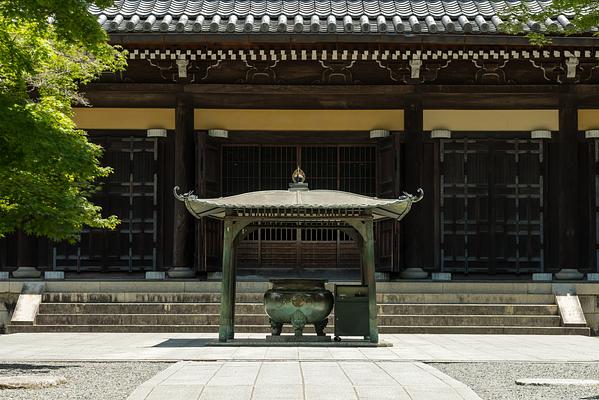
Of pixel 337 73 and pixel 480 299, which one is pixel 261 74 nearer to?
pixel 337 73

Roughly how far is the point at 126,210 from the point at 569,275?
8497 mm

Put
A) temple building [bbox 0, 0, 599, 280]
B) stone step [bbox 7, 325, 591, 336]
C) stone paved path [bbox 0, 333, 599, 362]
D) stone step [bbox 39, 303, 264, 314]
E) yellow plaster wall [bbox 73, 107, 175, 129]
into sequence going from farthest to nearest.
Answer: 1. yellow plaster wall [bbox 73, 107, 175, 129]
2. temple building [bbox 0, 0, 599, 280]
3. stone step [bbox 39, 303, 264, 314]
4. stone step [bbox 7, 325, 591, 336]
5. stone paved path [bbox 0, 333, 599, 362]

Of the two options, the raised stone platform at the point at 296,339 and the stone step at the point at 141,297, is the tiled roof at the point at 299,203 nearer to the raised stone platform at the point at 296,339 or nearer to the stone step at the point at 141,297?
the raised stone platform at the point at 296,339

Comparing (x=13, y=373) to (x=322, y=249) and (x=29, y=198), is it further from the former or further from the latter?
(x=322, y=249)

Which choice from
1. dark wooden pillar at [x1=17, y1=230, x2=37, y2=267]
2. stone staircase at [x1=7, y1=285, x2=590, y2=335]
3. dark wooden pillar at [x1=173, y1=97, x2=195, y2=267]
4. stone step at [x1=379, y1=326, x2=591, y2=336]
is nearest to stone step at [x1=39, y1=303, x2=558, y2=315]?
stone staircase at [x1=7, y1=285, x2=590, y2=335]

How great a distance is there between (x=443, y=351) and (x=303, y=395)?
5.06m

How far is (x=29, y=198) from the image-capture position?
11.8 metres

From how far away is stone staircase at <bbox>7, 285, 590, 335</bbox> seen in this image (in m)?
17.3

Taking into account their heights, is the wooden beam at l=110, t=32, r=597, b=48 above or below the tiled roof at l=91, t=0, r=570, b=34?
below

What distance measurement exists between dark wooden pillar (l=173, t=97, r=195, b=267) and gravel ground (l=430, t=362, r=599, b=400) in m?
8.66

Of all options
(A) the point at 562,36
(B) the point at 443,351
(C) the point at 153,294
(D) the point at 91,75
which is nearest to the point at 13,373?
(D) the point at 91,75

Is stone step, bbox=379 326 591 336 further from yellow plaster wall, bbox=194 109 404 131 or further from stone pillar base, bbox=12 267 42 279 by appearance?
stone pillar base, bbox=12 267 42 279

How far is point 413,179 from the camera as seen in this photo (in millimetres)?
19938

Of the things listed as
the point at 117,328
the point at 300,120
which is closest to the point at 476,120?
the point at 300,120
